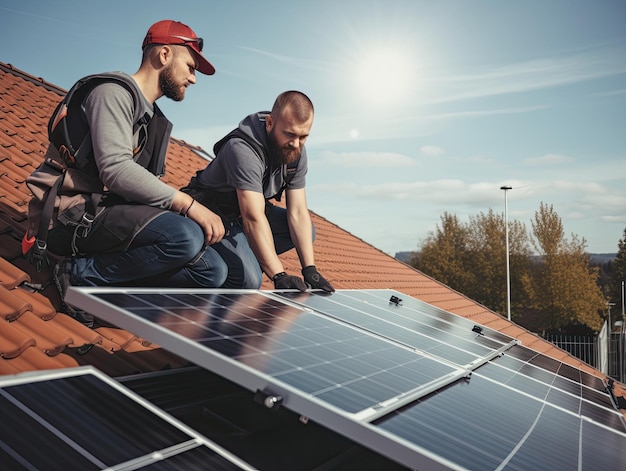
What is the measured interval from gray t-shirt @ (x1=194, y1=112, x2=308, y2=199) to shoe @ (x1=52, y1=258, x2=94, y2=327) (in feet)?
4.02

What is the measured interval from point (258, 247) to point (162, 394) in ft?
4.57

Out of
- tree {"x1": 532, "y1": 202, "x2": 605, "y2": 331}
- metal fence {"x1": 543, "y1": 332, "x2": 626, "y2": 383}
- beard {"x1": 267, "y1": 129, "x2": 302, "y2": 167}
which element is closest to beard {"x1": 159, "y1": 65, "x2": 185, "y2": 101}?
beard {"x1": 267, "y1": 129, "x2": 302, "y2": 167}

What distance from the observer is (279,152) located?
14.3 feet

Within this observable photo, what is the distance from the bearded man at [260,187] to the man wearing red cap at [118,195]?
0.49 metres

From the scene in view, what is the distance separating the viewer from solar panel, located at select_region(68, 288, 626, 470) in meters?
2.04

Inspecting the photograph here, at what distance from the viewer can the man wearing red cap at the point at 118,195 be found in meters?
3.38

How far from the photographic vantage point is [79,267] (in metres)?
3.55

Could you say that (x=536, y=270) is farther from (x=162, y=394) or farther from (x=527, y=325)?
(x=162, y=394)

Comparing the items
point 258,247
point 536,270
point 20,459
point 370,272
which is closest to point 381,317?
point 258,247

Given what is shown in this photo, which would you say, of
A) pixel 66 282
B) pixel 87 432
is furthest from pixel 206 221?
pixel 87 432

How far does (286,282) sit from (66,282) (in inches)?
56.0

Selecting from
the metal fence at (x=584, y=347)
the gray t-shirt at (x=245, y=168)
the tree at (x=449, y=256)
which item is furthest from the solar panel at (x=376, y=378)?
the tree at (x=449, y=256)

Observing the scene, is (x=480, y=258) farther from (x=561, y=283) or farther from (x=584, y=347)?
(x=584, y=347)

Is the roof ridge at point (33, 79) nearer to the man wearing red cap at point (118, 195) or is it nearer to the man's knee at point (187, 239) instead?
the man wearing red cap at point (118, 195)
